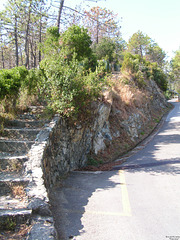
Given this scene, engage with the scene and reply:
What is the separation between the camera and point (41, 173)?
4.68 m

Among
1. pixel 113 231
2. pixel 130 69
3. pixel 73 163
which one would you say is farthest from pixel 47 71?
pixel 130 69

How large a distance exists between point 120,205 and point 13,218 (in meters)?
2.24

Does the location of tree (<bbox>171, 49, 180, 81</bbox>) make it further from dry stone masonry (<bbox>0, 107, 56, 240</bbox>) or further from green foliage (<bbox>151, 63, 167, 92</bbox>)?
dry stone masonry (<bbox>0, 107, 56, 240</bbox>)

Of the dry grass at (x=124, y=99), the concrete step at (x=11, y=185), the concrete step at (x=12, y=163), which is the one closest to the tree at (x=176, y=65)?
the dry grass at (x=124, y=99)

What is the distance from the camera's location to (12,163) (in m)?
5.24

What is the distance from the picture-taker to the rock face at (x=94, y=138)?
6370mm

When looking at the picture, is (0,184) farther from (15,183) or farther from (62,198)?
(62,198)

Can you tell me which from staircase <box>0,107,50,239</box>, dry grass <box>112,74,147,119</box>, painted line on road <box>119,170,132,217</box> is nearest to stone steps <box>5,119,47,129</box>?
staircase <box>0,107,50,239</box>

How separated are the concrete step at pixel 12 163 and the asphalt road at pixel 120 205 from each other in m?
1.01

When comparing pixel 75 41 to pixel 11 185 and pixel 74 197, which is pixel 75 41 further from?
pixel 11 185

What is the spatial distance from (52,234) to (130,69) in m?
19.6

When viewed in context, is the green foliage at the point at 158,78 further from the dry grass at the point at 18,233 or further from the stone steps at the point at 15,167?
the dry grass at the point at 18,233

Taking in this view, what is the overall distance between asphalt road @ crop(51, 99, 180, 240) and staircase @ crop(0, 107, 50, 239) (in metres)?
0.70

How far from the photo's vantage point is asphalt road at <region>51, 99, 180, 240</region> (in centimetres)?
378
